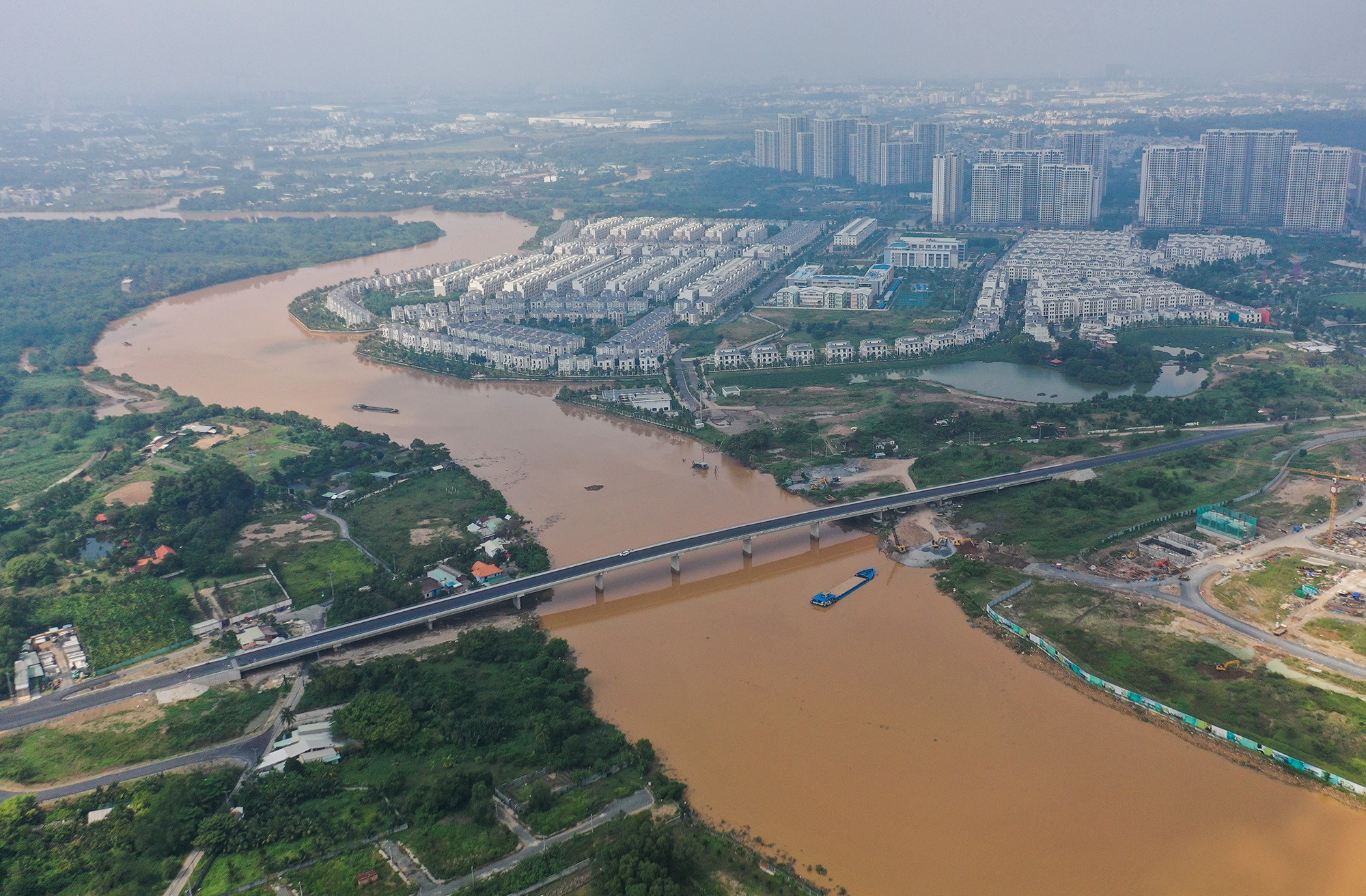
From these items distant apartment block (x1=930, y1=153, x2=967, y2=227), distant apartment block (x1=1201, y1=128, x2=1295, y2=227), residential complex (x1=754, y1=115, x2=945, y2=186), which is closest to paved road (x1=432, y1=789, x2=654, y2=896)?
distant apartment block (x1=930, y1=153, x2=967, y2=227)

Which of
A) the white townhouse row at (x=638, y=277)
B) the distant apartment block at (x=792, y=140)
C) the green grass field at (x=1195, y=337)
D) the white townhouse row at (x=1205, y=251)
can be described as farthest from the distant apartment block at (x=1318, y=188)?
the distant apartment block at (x=792, y=140)

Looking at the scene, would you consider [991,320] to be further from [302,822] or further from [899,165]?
[899,165]

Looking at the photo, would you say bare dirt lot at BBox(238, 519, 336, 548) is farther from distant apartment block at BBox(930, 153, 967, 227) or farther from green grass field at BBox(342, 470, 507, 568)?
distant apartment block at BBox(930, 153, 967, 227)

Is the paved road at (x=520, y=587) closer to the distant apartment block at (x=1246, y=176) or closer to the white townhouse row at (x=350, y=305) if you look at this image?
the white townhouse row at (x=350, y=305)

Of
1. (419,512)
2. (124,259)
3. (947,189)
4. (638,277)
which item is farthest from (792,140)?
(419,512)

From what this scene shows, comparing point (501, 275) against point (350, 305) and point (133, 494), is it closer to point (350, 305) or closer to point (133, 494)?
point (350, 305)

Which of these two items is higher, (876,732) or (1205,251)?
(1205,251)
